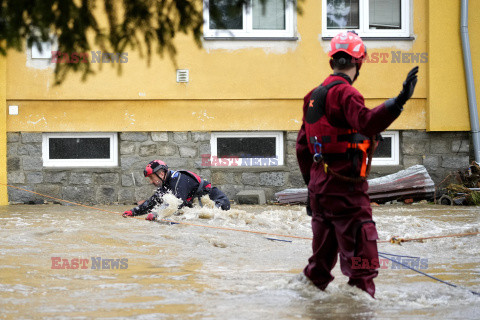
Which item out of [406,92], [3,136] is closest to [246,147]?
[3,136]

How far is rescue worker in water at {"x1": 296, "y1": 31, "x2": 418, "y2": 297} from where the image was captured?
464 cm

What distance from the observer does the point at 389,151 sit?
1395cm

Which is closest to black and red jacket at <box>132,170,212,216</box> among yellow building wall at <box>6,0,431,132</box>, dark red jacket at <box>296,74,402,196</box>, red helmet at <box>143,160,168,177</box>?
red helmet at <box>143,160,168,177</box>

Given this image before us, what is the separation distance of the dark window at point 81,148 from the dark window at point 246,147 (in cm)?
214

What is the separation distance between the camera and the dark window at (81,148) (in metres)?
13.6

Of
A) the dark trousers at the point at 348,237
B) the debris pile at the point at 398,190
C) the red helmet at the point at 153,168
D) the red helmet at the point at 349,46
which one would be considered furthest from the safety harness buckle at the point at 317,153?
the debris pile at the point at 398,190

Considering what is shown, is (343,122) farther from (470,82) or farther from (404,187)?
(470,82)

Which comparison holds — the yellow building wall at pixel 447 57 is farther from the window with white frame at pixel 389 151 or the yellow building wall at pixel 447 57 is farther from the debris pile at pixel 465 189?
the debris pile at pixel 465 189

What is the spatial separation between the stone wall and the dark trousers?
8.52 meters

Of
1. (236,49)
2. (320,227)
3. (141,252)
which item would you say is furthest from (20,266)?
(236,49)

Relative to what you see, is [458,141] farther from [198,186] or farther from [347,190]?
[347,190]

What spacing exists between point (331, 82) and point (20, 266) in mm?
3353

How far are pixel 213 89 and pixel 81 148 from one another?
2.69 metres

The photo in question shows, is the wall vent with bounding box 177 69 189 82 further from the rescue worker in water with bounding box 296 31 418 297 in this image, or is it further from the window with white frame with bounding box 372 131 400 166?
the rescue worker in water with bounding box 296 31 418 297
